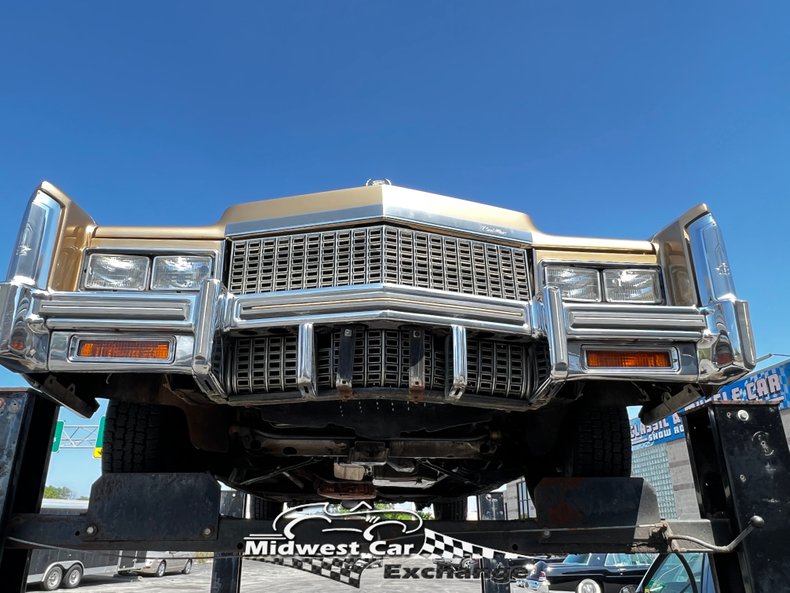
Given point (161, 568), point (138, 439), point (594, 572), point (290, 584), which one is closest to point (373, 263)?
point (138, 439)

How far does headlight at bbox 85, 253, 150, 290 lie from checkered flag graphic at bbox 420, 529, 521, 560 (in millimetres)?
1655

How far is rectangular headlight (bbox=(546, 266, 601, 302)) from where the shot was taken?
293 cm

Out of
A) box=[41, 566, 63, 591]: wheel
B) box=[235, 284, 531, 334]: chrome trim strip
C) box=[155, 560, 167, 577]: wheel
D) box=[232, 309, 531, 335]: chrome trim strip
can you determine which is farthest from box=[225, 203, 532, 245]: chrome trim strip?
box=[155, 560, 167, 577]: wheel

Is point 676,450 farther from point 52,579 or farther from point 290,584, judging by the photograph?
point 52,579

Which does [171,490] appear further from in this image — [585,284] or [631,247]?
[631,247]

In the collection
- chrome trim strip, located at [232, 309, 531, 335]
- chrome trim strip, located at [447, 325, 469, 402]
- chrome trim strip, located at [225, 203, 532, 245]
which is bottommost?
chrome trim strip, located at [447, 325, 469, 402]

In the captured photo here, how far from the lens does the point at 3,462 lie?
2.43 metres

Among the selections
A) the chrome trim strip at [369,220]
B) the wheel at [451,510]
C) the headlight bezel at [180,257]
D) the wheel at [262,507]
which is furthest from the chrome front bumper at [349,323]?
the wheel at [451,510]

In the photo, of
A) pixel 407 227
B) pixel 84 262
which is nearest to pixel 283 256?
pixel 407 227

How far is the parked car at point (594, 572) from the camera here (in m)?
10.5

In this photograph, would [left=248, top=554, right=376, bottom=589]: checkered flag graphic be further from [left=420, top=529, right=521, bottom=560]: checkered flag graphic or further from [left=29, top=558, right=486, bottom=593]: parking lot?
[left=420, top=529, right=521, bottom=560]: checkered flag graphic

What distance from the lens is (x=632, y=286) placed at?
9.79 ft

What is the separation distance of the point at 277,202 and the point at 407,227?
0.64 metres

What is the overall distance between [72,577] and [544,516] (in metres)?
18.7
